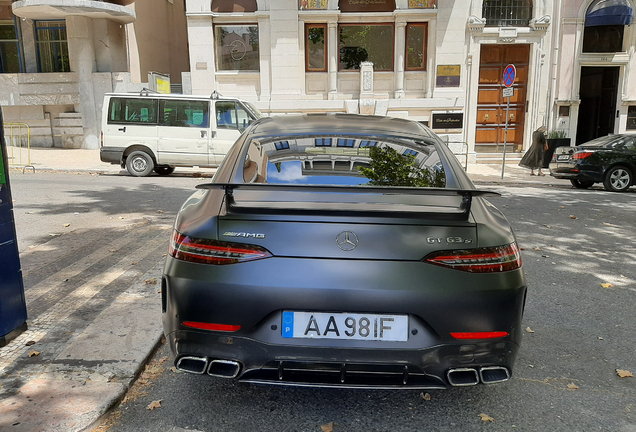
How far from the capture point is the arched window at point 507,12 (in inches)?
782

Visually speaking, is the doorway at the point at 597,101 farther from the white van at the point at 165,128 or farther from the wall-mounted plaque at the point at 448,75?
the white van at the point at 165,128

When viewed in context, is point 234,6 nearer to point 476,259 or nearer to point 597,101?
point 597,101

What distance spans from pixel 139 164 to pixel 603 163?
1205 centimetres

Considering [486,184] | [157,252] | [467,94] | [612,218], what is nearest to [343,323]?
[157,252]

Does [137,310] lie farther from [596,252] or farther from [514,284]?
[596,252]

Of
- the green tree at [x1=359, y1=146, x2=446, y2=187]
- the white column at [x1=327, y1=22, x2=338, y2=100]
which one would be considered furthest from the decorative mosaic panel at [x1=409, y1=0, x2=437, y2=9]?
the green tree at [x1=359, y1=146, x2=446, y2=187]

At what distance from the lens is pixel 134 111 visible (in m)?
13.9

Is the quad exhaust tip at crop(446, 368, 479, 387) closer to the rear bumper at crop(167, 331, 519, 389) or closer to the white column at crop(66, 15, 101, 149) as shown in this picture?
the rear bumper at crop(167, 331, 519, 389)

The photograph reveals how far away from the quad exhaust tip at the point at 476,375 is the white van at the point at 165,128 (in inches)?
475

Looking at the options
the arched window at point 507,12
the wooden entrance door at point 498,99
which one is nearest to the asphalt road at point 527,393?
the wooden entrance door at point 498,99

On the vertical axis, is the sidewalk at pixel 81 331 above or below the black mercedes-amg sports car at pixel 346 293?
below

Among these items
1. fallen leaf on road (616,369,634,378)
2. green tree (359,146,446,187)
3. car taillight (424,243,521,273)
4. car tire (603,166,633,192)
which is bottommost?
car tire (603,166,633,192)

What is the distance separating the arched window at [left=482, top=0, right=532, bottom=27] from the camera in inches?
782

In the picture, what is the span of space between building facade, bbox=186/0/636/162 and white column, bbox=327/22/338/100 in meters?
0.04
